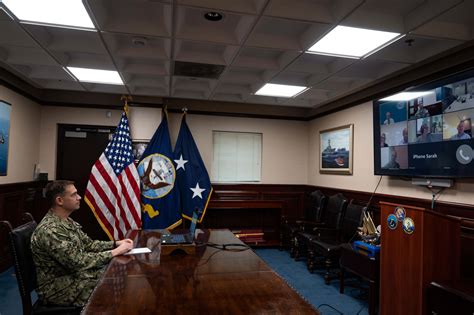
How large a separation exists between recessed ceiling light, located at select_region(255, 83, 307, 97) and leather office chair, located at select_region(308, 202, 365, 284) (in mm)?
1786

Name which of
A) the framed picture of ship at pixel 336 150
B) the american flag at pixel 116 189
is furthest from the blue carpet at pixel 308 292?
the framed picture of ship at pixel 336 150

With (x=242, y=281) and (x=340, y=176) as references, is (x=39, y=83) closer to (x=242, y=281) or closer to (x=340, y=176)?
(x=242, y=281)

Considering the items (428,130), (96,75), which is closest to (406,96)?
(428,130)

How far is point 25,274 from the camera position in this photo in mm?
1750

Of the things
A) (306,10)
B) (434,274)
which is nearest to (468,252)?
(434,274)

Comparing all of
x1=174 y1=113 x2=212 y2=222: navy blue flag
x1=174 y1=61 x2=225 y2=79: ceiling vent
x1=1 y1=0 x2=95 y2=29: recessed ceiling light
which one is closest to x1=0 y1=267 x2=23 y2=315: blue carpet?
x1=174 y1=113 x2=212 y2=222: navy blue flag

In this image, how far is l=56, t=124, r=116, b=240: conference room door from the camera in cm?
487

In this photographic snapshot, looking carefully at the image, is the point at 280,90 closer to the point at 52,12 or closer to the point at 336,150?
the point at 336,150

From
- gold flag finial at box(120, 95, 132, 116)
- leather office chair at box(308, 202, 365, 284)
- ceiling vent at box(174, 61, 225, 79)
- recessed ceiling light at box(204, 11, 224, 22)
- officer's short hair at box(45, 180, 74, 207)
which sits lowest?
leather office chair at box(308, 202, 365, 284)

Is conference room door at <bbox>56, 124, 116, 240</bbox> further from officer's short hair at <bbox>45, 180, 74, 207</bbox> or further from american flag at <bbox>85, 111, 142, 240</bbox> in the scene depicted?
officer's short hair at <bbox>45, 180, 74, 207</bbox>

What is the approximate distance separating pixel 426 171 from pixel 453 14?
1.46 m

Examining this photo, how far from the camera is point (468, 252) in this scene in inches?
106

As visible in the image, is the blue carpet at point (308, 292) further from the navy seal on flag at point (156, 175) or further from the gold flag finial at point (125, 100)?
the gold flag finial at point (125, 100)

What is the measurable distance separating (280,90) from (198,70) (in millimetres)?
1391
